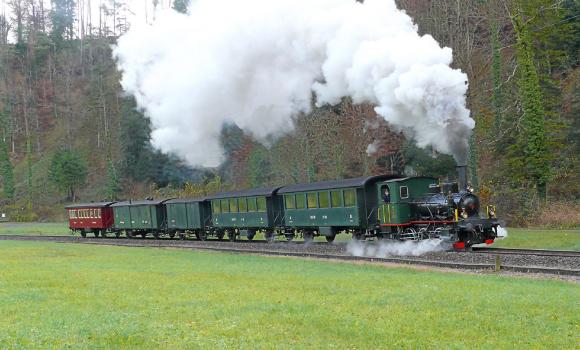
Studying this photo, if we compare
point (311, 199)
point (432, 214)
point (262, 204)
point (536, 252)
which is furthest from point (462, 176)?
point (262, 204)

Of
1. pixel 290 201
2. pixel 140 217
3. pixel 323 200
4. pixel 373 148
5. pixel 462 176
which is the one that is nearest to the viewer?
pixel 462 176

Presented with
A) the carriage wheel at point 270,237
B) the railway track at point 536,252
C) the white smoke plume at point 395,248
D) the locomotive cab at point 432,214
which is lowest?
the railway track at point 536,252

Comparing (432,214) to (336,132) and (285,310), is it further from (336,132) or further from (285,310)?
(336,132)

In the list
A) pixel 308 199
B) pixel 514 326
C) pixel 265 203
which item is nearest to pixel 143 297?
pixel 514 326

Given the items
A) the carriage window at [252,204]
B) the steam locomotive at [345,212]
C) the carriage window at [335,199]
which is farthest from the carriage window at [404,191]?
the carriage window at [252,204]

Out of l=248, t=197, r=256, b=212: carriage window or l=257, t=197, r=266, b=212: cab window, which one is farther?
l=248, t=197, r=256, b=212: carriage window

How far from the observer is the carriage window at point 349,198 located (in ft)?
87.3

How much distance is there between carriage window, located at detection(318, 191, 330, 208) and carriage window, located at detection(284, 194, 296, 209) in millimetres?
2140

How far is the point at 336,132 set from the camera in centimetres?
5041

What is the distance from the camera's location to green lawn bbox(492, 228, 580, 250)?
25869mm

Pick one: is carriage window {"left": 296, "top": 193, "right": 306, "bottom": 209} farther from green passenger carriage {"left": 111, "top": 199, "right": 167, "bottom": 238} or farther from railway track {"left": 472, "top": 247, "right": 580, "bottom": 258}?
green passenger carriage {"left": 111, "top": 199, "right": 167, "bottom": 238}

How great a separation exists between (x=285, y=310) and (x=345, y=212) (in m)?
16.0

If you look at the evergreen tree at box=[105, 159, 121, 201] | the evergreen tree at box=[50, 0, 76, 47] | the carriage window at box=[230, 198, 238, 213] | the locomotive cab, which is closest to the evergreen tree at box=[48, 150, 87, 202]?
the evergreen tree at box=[105, 159, 121, 201]

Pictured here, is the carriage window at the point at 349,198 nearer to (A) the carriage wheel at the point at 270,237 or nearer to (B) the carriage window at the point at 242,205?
(A) the carriage wheel at the point at 270,237
